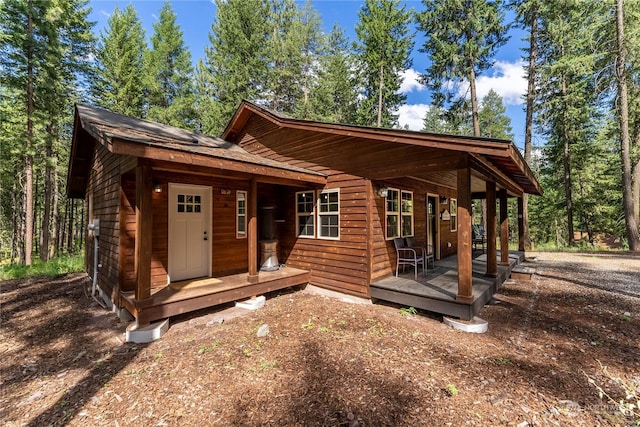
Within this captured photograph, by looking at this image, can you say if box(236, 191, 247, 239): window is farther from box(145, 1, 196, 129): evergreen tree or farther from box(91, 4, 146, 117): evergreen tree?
box(91, 4, 146, 117): evergreen tree

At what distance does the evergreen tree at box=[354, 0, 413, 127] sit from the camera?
48.8 ft

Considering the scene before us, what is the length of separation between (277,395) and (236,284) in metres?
2.80

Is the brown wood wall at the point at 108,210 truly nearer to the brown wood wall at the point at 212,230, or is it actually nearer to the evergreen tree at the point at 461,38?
the brown wood wall at the point at 212,230

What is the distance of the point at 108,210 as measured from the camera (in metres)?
5.46

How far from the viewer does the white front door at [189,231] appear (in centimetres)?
544

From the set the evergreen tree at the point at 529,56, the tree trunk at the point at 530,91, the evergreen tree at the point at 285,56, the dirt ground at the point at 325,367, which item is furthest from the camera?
the evergreen tree at the point at 285,56

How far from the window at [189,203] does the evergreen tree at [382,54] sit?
43.5ft

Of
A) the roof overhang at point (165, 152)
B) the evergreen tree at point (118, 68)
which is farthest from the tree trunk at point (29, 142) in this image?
the roof overhang at point (165, 152)

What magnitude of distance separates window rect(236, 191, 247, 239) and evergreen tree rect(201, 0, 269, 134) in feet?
31.7

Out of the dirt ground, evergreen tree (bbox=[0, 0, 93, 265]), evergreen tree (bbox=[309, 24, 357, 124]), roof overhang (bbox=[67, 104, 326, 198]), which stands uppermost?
evergreen tree (bbox=[309, 24, 357, 124])

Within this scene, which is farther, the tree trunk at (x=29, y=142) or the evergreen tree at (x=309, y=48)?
the evergreen tree at (x=309, y=48)

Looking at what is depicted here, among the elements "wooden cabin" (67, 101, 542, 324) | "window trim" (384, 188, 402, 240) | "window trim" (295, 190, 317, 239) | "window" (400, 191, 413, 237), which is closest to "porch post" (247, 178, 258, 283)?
"wooden cabin" (67, 101, 542, 324)

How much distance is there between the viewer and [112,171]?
509 centimetres

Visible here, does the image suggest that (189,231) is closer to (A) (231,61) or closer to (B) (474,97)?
(A) (231,61)
